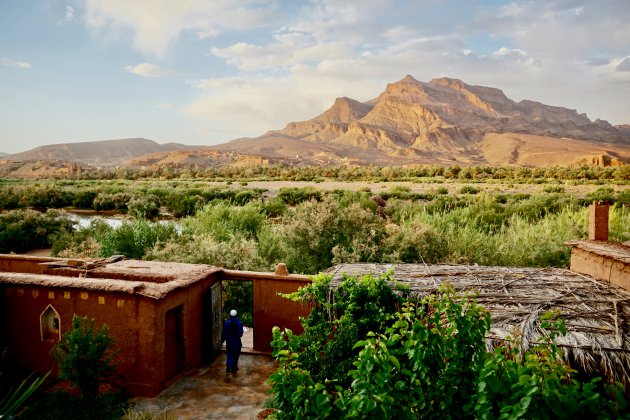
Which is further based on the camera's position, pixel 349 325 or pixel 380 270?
pixel 380 270

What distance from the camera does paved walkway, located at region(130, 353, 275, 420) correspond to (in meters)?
7.78

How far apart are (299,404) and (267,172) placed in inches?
2879

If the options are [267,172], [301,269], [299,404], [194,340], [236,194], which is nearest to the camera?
[299,404]

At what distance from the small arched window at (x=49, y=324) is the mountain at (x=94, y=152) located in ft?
492

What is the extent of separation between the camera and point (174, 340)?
29.9 ft

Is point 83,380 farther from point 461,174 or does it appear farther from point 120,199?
point 461,174

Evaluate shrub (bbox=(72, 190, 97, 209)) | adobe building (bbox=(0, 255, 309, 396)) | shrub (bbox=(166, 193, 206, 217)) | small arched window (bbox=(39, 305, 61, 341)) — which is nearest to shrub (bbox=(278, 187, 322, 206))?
shrub (bbox=(166, 193, 206, 217))

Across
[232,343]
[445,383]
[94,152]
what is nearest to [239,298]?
[232,343]

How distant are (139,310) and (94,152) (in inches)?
A: 6715

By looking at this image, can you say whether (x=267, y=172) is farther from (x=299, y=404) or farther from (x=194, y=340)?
(x=299, y=404)

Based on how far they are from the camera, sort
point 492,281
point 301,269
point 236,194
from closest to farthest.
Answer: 1. point 492,281
2. point 301,269
3. point 236,194

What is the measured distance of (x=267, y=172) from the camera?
75.9 m

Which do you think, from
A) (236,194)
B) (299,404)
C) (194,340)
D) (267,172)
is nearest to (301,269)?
(194,340)

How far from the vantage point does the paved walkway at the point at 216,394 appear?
7.78 meters
